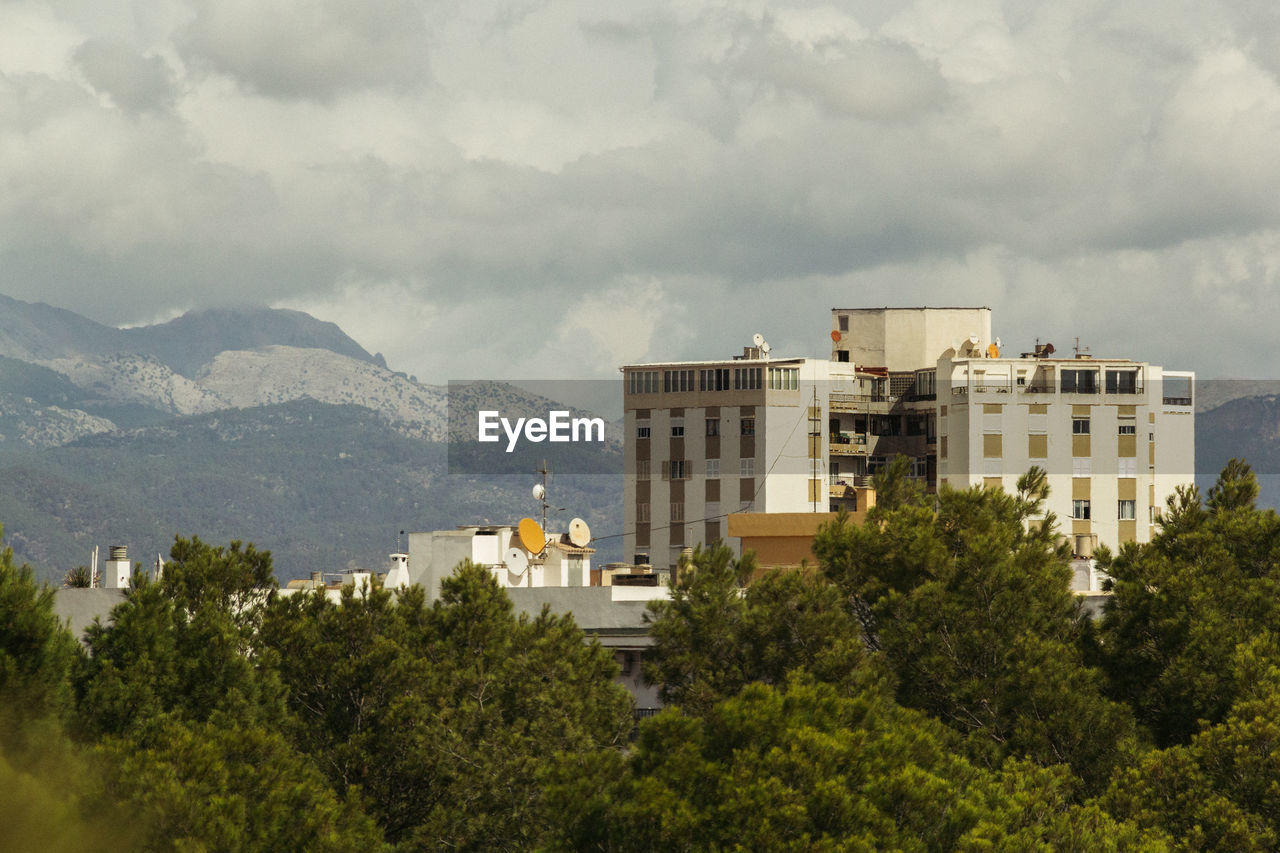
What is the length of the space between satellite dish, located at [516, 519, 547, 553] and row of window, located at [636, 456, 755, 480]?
203 ft

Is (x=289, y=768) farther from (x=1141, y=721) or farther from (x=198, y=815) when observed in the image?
(x=1141, y=721)

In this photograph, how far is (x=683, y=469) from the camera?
5079 inches

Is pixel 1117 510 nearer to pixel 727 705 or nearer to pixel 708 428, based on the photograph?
pixel 708 428

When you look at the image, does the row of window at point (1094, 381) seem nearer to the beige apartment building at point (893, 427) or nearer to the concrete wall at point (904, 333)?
the beige apartment building at point (893, 427)

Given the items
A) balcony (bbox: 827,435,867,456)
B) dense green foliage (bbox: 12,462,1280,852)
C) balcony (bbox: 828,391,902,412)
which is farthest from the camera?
balcony (bbox: 827,435,867,456)

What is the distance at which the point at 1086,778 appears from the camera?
38594 mm

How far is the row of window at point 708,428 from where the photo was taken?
12606 centimetres

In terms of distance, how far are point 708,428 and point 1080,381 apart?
23049mm

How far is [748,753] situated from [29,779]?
1090 cm

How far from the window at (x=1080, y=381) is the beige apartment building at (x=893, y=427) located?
9 cm

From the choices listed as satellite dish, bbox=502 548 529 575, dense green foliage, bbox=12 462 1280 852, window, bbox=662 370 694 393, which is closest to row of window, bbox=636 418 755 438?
window, bbox=662 370 694 393

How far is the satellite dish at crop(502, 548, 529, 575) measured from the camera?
→ 62581 millimetres

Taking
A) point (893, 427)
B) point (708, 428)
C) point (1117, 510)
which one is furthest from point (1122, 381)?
point (708, 428)

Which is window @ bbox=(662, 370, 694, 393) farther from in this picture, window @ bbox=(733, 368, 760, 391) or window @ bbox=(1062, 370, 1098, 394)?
window @ bbox=(1062, 370, 1098, 394)
